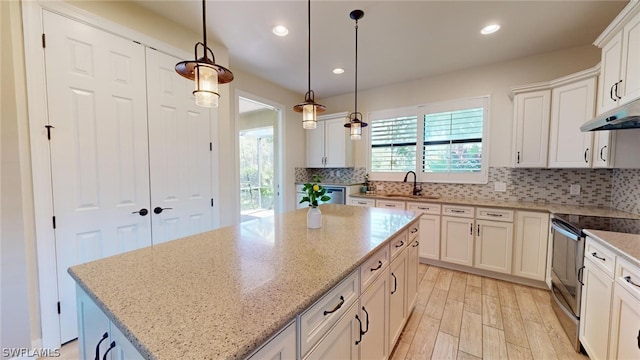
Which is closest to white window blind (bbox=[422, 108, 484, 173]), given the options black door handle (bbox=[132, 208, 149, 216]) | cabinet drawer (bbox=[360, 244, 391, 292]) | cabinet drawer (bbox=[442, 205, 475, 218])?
cabinet drawer (bbox=[442, 205, 475, 218])

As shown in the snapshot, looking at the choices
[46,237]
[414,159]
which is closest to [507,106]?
[414,159]

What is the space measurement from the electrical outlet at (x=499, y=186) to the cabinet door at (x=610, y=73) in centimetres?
122

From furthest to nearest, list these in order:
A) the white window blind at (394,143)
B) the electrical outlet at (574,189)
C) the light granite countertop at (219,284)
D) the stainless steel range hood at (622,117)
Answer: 1. the white window blind at (394,143)
2. the electrical outlet at (574,189)
3. the stainless steel range hood at (622,117)
4. the light granite countertop at (219,284)

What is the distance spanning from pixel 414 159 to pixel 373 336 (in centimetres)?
301

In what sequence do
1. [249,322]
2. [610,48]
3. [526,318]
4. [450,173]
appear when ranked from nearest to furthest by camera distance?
[249,322], [610,48], [526,318], [450,173]

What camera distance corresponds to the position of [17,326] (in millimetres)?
1628

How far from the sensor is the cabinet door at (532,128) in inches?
105

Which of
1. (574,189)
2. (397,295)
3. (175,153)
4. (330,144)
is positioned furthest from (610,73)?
(175,153)

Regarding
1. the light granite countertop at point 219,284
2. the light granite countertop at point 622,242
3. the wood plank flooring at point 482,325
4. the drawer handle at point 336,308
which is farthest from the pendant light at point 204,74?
the light granite countertop at point 622,242

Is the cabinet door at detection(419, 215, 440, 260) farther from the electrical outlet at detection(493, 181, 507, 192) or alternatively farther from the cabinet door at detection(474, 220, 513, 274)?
the electrical outlet at detection(493, 181, 507, 192)

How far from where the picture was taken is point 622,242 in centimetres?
145

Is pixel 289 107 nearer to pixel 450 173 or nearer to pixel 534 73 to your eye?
pixel 450 173

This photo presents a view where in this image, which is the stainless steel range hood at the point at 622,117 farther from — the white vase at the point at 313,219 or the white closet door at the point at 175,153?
the white closet door at the point at 175,153

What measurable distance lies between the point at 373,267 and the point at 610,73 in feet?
8.57
